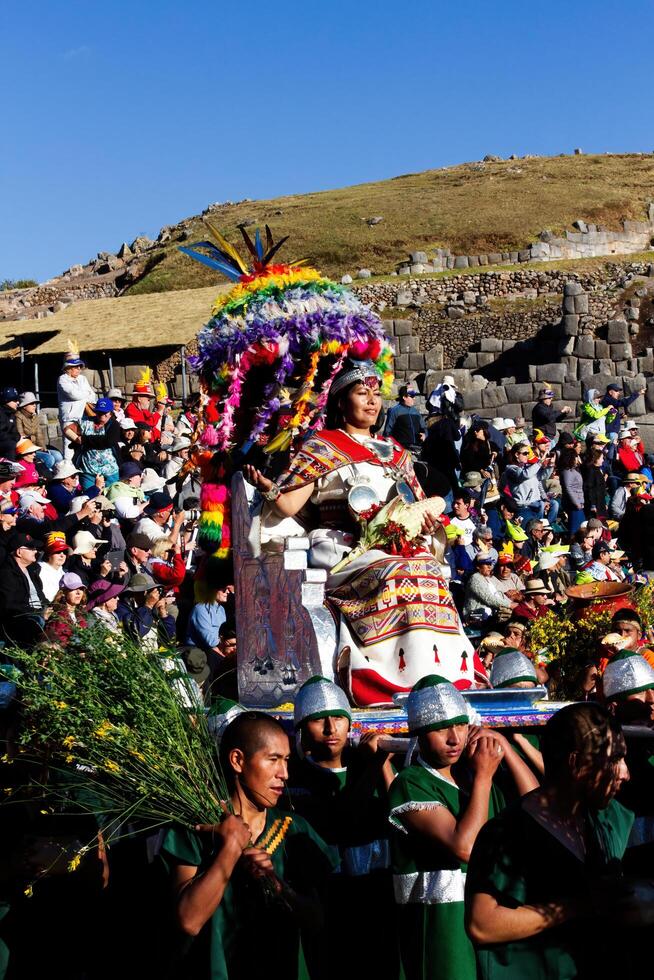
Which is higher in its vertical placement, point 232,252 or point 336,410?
point 232,252

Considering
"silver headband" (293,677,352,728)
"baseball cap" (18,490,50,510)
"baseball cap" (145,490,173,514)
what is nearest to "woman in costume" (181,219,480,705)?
"silver headband" (293,677,352,728)

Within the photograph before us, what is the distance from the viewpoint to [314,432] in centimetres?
797

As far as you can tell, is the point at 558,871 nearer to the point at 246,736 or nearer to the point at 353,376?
the point at 246,736

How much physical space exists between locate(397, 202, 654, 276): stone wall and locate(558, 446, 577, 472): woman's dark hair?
2634 cm

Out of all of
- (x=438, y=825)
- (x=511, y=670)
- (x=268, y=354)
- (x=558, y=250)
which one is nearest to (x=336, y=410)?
(x=268, y=354)

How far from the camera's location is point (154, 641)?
6.59 m

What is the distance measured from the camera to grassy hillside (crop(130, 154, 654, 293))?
1918 inches

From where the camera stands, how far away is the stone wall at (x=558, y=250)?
44.6 m

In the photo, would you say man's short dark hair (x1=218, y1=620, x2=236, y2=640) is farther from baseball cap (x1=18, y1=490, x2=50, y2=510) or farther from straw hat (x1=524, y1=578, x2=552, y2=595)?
baseball cap (x1=18, y1=490, x2=50, y2=510)

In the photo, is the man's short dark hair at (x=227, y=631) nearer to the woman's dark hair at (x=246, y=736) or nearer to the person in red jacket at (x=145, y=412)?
the woman's dark hair at (x=246, y=736)

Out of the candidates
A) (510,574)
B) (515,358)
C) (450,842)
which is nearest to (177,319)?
(515,358)

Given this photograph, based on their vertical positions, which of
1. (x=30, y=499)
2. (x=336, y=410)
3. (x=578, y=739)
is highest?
(x=336, y=410)

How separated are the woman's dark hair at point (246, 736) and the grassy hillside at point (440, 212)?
138 feet

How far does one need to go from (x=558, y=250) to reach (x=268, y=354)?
1555 inches
